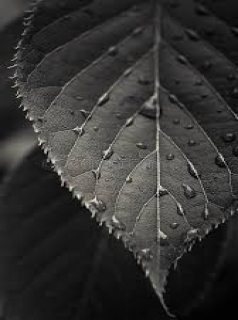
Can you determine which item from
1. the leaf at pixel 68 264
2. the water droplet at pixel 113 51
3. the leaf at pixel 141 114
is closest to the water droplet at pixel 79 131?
the leaf at pixel 141 114

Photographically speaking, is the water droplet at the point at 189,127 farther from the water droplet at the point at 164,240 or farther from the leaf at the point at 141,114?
the water droplet at the point at 164,240

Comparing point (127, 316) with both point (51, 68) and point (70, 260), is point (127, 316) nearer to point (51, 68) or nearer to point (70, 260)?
point (70, 260)

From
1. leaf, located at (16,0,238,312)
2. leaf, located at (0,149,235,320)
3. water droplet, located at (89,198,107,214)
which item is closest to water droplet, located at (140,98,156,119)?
leaf, located at (16,0,238,312)

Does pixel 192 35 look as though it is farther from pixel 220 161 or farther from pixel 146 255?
pixel 146 255

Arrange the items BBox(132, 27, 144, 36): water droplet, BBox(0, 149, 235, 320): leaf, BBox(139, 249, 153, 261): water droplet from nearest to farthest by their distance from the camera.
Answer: BBox(139, 249, 153, 261): water droplet < BBox(132, 27, 144, 36): water droplet < BBox(0, 149, 235, 320): leaf

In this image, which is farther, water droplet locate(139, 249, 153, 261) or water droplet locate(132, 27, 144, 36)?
water droplet locate(132, 27, 144, 36)

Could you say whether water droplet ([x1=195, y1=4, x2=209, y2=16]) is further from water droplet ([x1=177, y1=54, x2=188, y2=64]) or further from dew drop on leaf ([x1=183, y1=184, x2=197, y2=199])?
dew drop on leaf ([x1=183, y1=184, x2=197, y2=199])

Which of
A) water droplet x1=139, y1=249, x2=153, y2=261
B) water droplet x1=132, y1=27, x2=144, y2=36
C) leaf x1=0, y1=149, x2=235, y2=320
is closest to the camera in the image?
water droplet x1=139, y1=249, x2=153, y2=261
